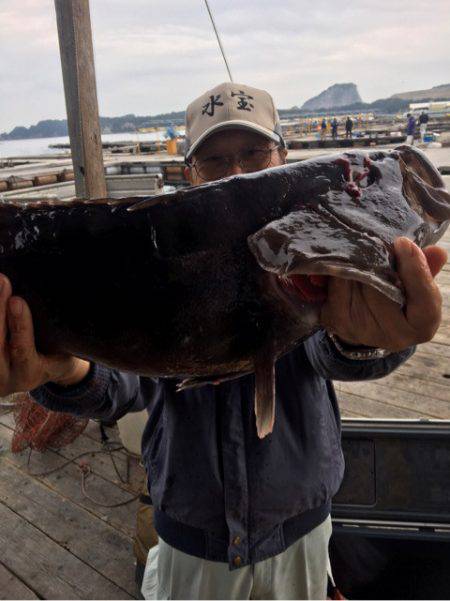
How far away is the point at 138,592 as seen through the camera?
125 inches

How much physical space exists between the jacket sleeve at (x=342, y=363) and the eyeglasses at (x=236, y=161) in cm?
95

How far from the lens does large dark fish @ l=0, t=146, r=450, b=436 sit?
1.56 metres

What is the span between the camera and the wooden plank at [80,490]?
12.4 ft

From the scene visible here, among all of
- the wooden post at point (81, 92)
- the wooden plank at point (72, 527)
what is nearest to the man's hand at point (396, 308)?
the wooden plank at point (72, 527)

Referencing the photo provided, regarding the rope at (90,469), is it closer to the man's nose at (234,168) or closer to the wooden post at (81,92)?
the wooden post at (81,92)

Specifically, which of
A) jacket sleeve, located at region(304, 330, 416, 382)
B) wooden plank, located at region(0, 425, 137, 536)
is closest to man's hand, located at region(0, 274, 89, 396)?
jacket sleeve, located at region(304, 330, 416, 382)

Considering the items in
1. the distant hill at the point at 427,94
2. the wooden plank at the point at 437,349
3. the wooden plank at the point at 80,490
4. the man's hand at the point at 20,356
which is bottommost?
the wooden plank at the point at 80,490

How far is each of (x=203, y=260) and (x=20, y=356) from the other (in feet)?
2.57

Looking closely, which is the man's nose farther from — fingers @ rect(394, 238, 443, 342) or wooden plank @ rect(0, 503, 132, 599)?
wooden plank @ rect(0, 503, 132, 599)

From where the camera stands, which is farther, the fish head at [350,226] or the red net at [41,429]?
the red net at [41,429]

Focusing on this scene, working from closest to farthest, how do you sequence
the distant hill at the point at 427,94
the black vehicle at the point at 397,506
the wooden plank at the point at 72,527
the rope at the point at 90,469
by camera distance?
the black vehicle at the point at 397,506 < the wooden plank at the point at 72,527 < the rope at the point at 90,469 < the distant hill at the point at 427,94

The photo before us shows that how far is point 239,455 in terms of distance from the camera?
2010 millimetres

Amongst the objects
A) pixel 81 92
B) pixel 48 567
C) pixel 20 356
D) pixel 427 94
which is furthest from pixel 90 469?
pixel 427 94

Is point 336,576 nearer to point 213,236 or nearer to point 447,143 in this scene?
point 213,236
